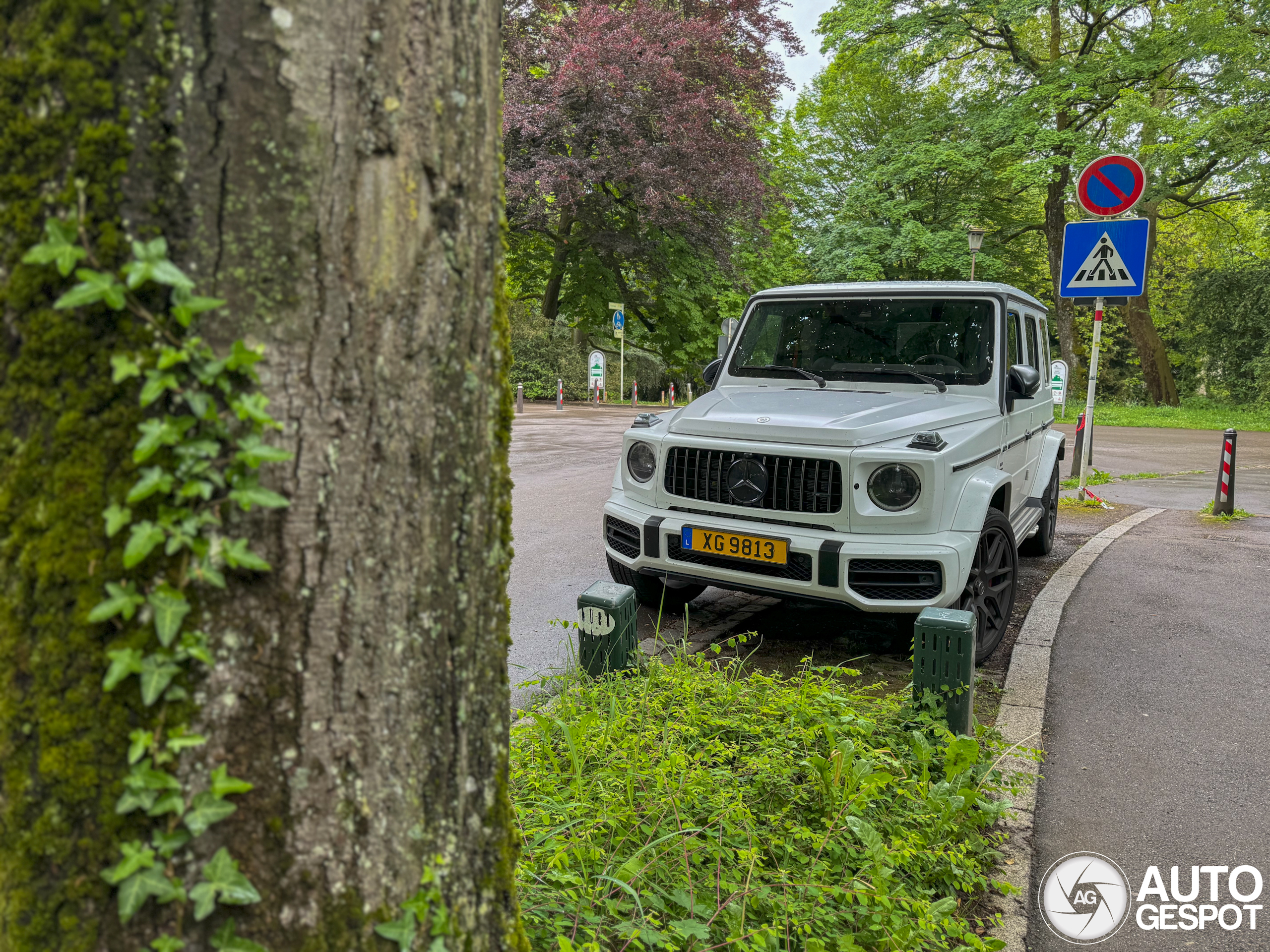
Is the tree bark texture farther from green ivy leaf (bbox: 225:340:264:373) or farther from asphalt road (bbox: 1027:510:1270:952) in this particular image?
asphalt road (bbox: 1027:510:1270:952)

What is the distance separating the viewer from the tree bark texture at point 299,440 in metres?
1.08

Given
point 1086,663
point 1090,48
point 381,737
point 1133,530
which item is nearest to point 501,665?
point 381,737

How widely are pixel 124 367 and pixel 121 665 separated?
359mm

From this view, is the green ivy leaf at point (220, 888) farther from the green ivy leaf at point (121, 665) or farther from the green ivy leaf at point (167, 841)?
the green ivy leaf at point (121, 665)

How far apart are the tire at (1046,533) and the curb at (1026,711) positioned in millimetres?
230

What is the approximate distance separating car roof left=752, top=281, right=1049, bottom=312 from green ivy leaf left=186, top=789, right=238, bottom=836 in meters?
4.61

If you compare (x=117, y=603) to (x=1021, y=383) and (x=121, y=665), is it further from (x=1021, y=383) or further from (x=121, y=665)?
(x=1021, y=383)

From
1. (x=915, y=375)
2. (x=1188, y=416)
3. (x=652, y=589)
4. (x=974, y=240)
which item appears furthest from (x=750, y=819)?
(x=1188, y=416)

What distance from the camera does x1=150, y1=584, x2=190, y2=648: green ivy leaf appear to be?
1.09 metres

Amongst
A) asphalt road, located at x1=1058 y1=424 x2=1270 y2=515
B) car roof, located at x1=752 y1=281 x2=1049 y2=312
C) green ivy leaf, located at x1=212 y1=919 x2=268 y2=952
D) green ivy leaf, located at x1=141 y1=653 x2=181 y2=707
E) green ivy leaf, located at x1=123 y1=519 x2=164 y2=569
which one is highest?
car roof, located at x1=752 y1=281 x2=1049 y2=312

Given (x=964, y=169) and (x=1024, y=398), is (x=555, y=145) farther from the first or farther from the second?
(x=1024, y=398)

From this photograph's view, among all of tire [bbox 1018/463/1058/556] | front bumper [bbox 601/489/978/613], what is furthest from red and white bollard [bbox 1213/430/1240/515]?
front bumper [bbox 601/489/978/613]

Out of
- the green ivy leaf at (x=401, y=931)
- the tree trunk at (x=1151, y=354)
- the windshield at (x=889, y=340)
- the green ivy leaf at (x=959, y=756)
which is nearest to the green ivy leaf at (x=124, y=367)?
the green ivy leaf at (x=401, y=931)

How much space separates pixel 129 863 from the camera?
109 cm
